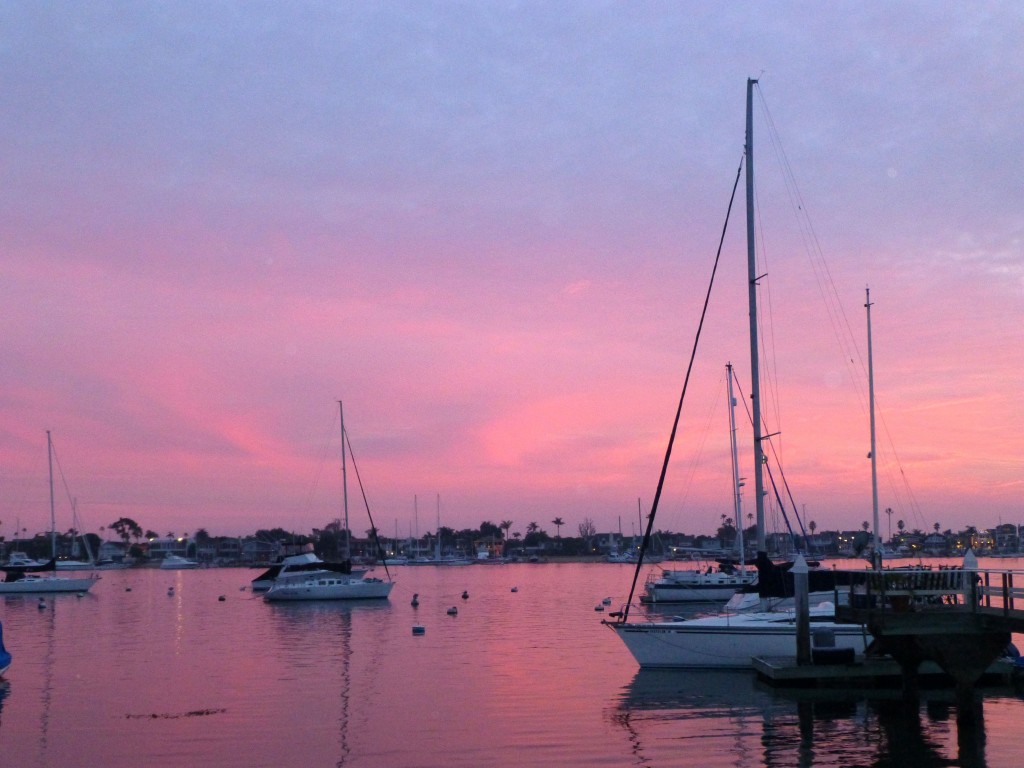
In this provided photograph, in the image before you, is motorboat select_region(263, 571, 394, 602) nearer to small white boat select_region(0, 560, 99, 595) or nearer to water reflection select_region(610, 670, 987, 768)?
small white boat select_region(0, 560, 99, 595)

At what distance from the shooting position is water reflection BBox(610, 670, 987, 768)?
20.0 m

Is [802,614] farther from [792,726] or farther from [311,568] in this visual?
[311,568]

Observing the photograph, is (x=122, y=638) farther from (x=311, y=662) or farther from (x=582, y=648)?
(x=582, y=648)

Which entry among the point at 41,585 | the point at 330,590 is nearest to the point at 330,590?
the point at 330,590

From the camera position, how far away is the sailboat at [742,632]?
29.7 meters

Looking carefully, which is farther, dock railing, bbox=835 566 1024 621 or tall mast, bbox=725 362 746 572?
tall mast, bbox=725 362 746 572

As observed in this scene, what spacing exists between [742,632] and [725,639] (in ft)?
1.81

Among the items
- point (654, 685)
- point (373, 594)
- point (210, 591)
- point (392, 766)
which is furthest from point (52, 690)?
point (210, 591)

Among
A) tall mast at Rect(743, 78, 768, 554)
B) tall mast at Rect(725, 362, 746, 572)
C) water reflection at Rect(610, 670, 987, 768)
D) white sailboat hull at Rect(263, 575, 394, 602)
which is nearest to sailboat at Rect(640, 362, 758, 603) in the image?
tall mast at Rect(725, 362, 746, 572)

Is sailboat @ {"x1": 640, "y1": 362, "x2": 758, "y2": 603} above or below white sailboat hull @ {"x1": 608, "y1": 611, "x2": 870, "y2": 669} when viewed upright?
below

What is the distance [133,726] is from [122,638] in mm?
27399

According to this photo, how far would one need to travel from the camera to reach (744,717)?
24.0m

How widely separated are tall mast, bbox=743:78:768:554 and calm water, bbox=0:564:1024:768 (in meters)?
5.08

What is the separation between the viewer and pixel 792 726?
23031mm
